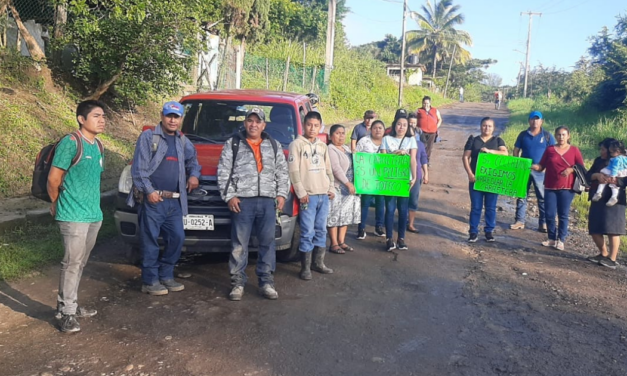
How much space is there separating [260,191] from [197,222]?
83cm

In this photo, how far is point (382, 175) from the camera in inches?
277

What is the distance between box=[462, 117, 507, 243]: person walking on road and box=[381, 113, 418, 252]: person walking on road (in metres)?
0.89

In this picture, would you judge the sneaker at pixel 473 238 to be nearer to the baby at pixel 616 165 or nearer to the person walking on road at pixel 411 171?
the person walking on road at pixel 411 171

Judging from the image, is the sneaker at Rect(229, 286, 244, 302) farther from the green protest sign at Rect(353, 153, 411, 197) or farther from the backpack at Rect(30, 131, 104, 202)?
the green protest sign at Rect(353, 153, 411, 197)

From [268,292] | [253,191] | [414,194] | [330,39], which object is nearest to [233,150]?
[253,191]

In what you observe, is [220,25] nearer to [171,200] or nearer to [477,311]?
[171,200]

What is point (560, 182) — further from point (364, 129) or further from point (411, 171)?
point (364, 129)

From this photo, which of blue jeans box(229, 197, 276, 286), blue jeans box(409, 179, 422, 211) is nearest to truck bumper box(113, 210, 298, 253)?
blue jeans box(229, 197, 276, 286)

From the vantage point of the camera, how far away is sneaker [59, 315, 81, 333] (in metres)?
4.24

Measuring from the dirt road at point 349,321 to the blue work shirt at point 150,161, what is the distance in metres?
1.06

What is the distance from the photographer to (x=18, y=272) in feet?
18.0

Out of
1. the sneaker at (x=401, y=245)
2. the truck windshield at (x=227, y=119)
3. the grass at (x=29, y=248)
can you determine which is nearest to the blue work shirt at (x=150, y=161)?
the truck windshield at (x=227, y=119)

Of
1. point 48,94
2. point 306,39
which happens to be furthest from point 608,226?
point 306,39

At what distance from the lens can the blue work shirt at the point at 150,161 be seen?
4.91m
